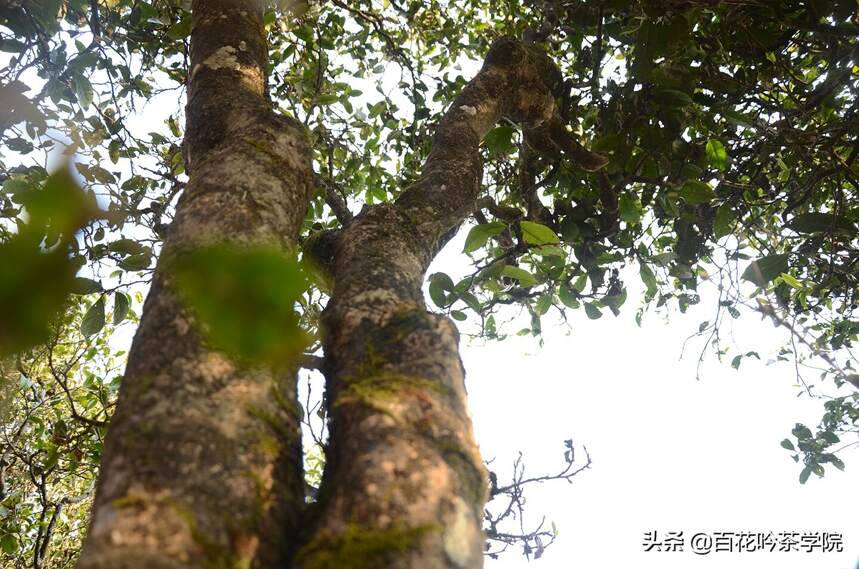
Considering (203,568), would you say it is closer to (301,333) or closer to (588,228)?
(301,333)

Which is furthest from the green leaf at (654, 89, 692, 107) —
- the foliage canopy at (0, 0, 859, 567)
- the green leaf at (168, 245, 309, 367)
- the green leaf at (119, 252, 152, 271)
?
the green leaf at (168, 245, 309, 367)

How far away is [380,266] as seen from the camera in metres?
1.21

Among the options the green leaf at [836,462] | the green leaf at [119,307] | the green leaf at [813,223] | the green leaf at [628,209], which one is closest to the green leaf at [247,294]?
the green leaf at [119,307]

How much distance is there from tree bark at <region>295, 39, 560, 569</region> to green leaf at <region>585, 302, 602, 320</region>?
5.72ft

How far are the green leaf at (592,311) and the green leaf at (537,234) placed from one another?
1.32m

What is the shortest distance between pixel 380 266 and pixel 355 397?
0.41 meters

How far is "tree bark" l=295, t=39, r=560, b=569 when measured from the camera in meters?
0.68

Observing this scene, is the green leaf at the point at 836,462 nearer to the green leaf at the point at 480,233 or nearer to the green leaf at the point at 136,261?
the green leaf at the point at 480,233

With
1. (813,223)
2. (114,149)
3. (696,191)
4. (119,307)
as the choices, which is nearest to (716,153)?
(696,191)

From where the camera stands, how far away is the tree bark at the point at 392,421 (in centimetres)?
68

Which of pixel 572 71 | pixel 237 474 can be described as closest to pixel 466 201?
pixel 237 474

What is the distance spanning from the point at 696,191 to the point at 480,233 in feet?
3.66

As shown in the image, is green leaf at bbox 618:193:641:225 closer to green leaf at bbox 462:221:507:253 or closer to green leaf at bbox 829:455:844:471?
green leaf at bbox 462:221:507:253

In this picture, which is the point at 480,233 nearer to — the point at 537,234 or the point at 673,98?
the point at 537,234
